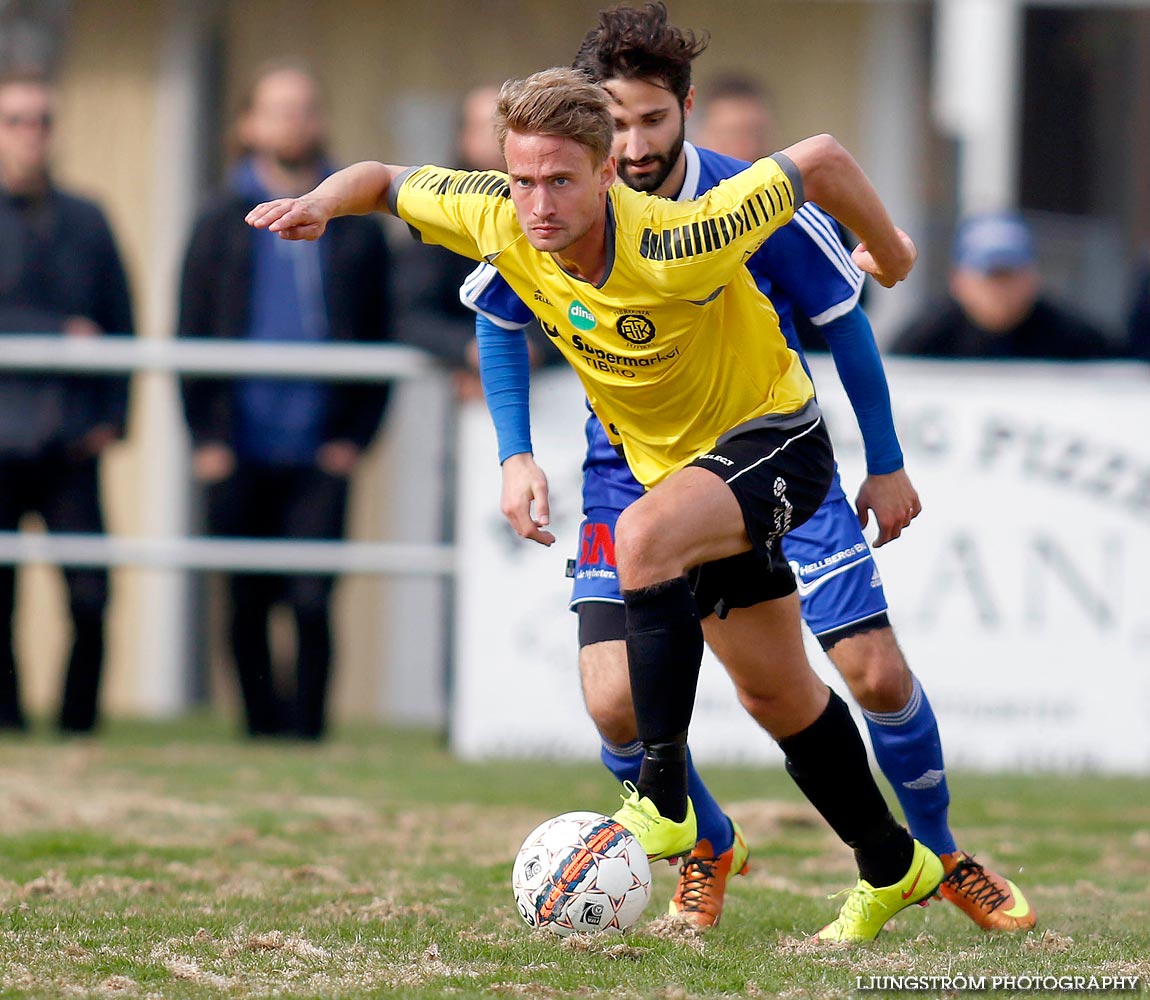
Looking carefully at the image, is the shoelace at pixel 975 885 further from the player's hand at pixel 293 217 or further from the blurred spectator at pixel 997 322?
the blurred spectator at pixel 997 322

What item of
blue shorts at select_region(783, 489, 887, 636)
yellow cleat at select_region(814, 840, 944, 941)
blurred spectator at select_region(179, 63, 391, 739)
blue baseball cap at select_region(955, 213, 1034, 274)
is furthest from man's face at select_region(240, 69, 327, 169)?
yellow cleat at select_region(814, 840, 944, 941)

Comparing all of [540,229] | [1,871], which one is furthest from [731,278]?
[1,871]

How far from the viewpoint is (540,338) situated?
27.0 ft

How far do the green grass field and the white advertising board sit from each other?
29 centimetres

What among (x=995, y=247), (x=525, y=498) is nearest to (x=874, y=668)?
(x=525, y=498)

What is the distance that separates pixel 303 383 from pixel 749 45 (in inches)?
166

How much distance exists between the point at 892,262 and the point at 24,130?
5.32 meters

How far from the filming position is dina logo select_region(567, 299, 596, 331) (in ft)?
14.0

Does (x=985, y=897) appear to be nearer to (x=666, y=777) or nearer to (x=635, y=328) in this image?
(x=666, y=777)

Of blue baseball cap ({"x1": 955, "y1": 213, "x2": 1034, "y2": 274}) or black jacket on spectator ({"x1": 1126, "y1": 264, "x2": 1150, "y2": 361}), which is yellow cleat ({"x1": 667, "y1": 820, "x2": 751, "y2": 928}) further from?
→ black jacket on spectator ({"x1": 1126, "y1": 264, "x2": 1150, "y2": 361})

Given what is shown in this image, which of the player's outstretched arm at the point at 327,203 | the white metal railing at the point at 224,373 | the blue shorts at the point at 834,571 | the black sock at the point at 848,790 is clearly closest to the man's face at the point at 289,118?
the white metal railing at the point at 224,373

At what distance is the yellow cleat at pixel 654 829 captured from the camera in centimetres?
413

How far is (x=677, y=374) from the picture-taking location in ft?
14.3

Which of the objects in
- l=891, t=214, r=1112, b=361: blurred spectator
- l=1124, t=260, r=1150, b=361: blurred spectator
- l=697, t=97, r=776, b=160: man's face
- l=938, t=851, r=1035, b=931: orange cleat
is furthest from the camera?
l=1124, t=260, r=1150, b=361: blurred spectator
